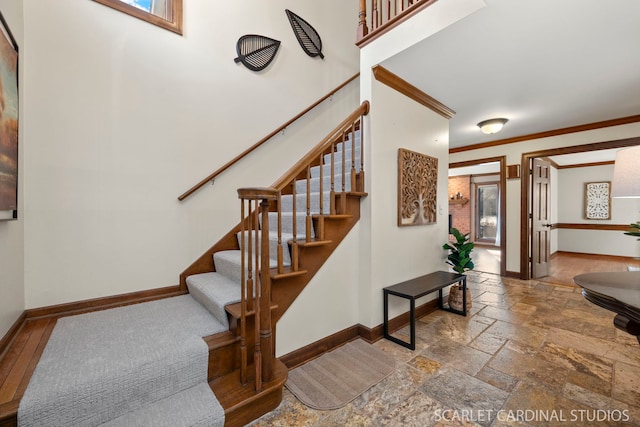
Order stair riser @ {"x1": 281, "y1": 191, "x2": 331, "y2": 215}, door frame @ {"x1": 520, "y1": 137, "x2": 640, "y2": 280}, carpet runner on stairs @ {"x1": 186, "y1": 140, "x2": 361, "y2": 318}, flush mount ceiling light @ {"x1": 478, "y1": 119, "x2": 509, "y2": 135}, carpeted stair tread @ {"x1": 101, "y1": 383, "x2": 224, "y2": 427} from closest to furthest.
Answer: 1. carpeted stair tread @ {"x1": 101, "y1": 383, "x2": 224, "y2": 427}
2. carpet runner on stairs @ {"x1": 186, "y1": 140, "x2": 361, "y2": 318}
3. stair riser @ {"x1": 281, "y1": 191, "x2": 331, "y2": 215}
4. flush mount ceiling light @ {"x1": 478, "y1": 119, "x2": 509, "y2": 135}
5. door frame @ {"x1": 520, "y1": 137, "x2": 640, "y2": 280}

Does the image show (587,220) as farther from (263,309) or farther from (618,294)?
(263,309)

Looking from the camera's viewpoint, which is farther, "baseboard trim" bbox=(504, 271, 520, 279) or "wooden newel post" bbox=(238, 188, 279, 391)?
"baseboard trim" bbox=(504, 271, 520, 279)

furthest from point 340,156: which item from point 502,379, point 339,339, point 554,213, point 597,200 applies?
point 597,200

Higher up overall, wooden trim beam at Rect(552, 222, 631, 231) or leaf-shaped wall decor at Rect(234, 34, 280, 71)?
leaf-shaped wall decor at Rect(234, 34, 280, 71)

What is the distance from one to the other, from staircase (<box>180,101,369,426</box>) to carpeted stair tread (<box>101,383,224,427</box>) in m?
0.06

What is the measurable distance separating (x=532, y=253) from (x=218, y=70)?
5469 millimetres

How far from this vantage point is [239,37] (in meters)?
2.82

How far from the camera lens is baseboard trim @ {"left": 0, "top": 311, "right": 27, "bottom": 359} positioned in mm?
1436

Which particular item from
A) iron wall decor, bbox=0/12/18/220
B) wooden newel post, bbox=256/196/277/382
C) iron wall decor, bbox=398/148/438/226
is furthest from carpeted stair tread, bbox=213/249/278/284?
iron wall decor, bbox=398/148/438/226

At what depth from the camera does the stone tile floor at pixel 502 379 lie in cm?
151

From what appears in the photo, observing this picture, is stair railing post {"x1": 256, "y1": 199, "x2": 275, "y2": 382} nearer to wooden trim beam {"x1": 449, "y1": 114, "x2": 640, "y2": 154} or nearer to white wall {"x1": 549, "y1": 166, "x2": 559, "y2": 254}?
wooden trim beam {"x1": 449, "y1": 114, "x2": 640, "y2": 154}

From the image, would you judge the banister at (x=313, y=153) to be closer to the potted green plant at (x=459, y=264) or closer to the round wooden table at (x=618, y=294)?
the round wooden table at (x=618, y=294)

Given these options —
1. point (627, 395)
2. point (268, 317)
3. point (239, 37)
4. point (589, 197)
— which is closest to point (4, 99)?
point (268, 317)

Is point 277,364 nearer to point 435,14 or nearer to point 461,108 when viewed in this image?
point 435,14
